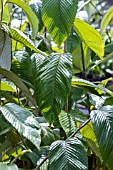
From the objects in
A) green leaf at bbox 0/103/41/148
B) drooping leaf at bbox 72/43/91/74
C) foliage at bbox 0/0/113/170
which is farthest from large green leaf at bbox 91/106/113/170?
drooping leaf at bbox 72/43/91/74

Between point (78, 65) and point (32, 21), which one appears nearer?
point (32, 21)

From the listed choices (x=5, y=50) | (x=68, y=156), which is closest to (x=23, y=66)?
(x=5, y=50)

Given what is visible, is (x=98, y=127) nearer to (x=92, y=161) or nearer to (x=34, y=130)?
(x=34, y=130)

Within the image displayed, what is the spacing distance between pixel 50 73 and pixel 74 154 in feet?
0.50

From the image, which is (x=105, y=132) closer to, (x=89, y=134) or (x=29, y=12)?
(x=89, y=134)

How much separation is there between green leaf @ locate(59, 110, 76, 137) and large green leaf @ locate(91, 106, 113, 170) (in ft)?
0.26

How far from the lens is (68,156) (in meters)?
0.61

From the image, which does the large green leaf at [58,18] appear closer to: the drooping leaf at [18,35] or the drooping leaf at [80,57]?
the drooping leaf at [18,35]

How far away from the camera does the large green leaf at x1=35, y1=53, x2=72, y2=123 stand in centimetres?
60

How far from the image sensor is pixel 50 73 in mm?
639

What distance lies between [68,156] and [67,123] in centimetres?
11

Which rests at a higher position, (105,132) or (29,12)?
(29,12)

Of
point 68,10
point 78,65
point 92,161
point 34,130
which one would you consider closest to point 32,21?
point 68,10

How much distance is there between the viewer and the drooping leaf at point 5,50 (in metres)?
0.66
